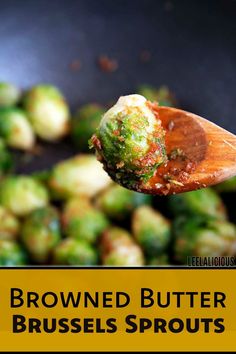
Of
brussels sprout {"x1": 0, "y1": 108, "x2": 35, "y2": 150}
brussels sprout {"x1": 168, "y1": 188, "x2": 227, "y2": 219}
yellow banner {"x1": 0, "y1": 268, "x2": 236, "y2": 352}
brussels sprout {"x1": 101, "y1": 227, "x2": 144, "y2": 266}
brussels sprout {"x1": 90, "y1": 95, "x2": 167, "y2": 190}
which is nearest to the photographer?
brussels sprout {"x1": 90, "y1": 95, "x2": 167, "y2": 190}

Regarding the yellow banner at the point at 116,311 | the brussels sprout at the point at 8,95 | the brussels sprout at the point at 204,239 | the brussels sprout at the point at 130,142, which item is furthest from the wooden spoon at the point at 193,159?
the brussels sprout at the point at 8,95

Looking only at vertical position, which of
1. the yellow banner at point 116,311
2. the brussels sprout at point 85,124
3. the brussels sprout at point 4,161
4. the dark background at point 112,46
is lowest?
the yellow banner at point 116,311

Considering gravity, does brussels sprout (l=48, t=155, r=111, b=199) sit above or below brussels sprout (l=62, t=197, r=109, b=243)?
above

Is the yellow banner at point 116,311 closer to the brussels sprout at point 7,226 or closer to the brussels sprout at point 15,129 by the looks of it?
the brussels sprout at point 7,226

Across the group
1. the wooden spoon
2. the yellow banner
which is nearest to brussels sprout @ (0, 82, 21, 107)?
the yellow banner

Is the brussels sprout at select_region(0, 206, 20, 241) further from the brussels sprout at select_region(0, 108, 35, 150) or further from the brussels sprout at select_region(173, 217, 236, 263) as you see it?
the brussels sprout at select_region(173, 217, 236, 263)

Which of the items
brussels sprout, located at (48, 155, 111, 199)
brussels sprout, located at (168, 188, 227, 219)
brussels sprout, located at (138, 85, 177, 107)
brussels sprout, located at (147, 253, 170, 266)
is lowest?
A: brussels sprout, located at (147, 253, 170, 266)
